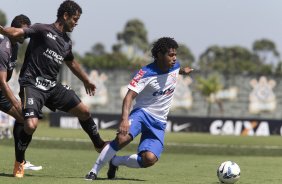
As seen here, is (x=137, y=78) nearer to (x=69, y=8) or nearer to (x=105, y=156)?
(x=105, y=156)

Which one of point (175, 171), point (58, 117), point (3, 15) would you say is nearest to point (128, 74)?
point (58, 117)

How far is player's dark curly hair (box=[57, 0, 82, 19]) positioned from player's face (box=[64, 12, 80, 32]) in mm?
48

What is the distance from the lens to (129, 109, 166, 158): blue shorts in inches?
434

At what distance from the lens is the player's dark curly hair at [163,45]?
1109cm

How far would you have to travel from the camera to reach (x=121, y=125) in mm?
10438

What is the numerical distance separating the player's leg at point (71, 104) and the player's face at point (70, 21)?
2.97ft

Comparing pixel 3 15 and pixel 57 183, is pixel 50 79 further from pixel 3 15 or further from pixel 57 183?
pixel 3 15

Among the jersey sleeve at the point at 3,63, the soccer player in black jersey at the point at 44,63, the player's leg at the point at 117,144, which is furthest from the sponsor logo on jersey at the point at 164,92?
the jersey sleeve at the point at 3,63

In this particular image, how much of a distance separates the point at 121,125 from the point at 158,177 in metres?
1.94

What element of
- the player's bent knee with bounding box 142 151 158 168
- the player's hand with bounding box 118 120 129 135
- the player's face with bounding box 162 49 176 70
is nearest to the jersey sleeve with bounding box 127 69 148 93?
the player's face with bounding box 162 49 176 70

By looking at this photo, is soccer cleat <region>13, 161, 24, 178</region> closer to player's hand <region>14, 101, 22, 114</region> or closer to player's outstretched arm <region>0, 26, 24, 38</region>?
player's hand <region>14, 101, 22, 114</region>

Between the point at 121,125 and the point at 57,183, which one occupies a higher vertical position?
the point at 121,125

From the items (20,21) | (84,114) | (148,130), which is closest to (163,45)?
(148,130)

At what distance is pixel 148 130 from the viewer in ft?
36.7
